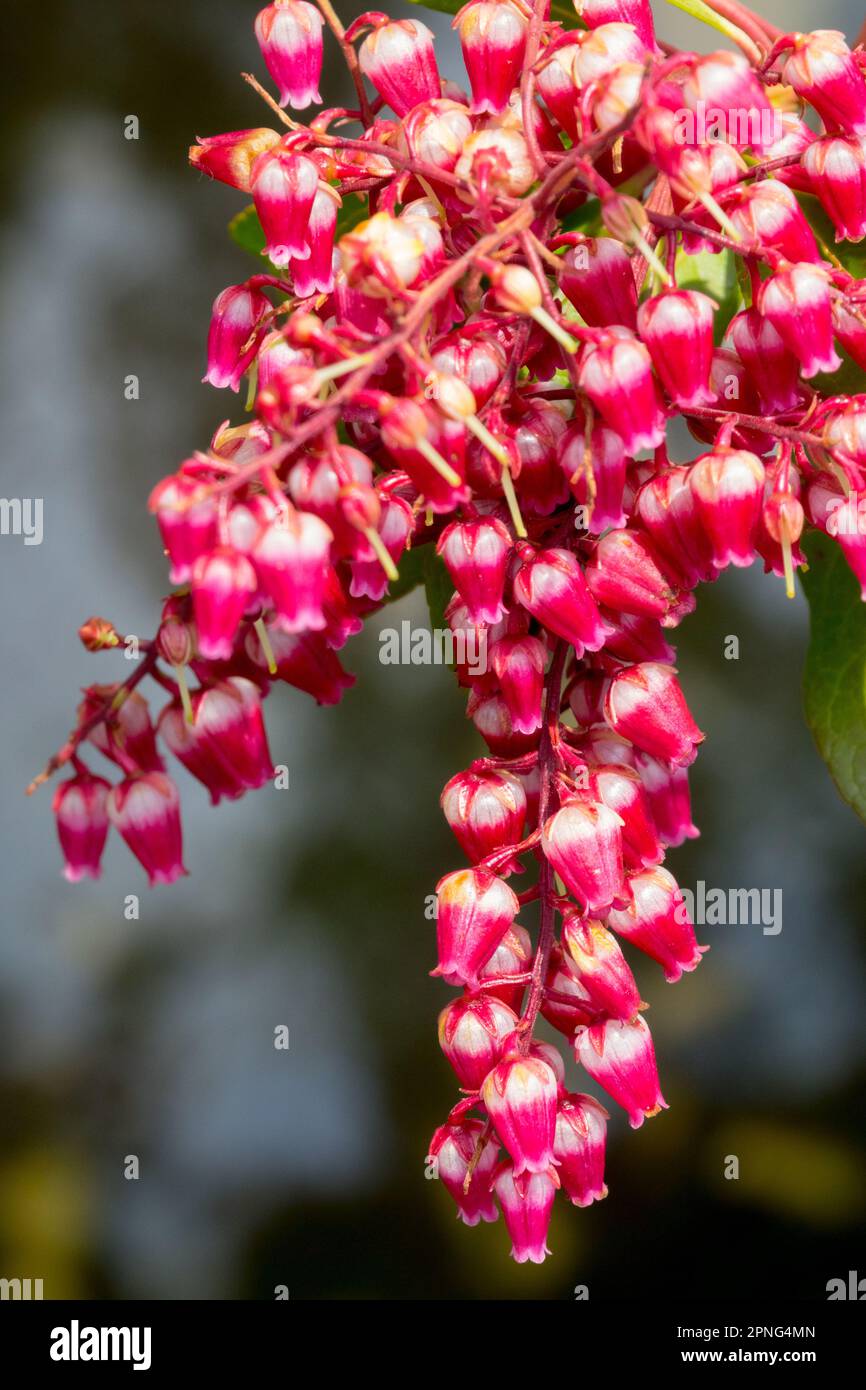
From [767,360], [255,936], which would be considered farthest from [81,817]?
[255,936]

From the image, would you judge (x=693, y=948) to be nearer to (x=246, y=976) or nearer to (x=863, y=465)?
(x=863, y=465)

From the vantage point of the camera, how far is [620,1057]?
385 mm

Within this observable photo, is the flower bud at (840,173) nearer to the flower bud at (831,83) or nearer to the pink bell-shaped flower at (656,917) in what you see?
the flower bud at (831,83)

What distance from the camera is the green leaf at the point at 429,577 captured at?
0.51m

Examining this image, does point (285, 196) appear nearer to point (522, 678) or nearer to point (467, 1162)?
point (522, 678)

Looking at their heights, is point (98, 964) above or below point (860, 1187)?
above

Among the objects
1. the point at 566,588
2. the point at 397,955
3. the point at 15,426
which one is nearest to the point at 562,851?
the point at 566,588

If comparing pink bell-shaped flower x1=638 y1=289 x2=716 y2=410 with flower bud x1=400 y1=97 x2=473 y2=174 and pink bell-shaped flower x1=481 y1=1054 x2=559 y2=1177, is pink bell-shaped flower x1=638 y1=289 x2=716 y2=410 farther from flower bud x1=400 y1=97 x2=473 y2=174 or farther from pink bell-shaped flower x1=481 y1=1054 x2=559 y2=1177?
pink bell-shaped flower x1=481 y1=1054 x2=559 y2=1177

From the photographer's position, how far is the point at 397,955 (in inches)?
44.8

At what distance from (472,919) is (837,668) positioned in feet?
0.61

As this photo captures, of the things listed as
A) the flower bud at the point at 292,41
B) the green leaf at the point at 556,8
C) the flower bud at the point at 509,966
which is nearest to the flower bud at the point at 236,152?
the flower bud at the point at 292,41

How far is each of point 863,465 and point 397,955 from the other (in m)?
0.85

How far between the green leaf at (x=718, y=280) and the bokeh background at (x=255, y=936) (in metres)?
0.59

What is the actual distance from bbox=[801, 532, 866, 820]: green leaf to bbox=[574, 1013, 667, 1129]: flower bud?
13 cm
